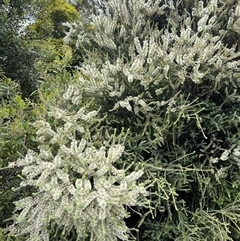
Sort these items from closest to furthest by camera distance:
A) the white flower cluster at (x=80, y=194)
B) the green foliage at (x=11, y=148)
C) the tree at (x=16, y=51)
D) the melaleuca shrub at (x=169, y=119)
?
the white flower cluster at (x=80, y=194)
the green foliage at (x=11, y=148)
the melaleuca shrub at (x=169, y=119)
the tree at (x=16, y=51)

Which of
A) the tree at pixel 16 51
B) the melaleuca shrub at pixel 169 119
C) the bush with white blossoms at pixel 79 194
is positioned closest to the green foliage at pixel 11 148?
the melaleuca shrub at pixel 169 119

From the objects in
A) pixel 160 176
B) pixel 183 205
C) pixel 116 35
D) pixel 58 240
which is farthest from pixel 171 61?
pixel 58 240

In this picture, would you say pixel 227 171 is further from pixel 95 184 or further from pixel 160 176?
pixel 95 184

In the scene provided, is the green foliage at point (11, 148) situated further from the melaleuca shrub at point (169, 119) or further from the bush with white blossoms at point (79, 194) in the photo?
the bush with white blossoms at point (79, 194)

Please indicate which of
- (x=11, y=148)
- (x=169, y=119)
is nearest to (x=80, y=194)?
(x=11, y=148)

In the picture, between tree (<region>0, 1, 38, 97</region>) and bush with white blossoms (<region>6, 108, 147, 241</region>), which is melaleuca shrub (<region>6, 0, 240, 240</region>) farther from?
tree (<region>0, 1, 38, 97</region>)

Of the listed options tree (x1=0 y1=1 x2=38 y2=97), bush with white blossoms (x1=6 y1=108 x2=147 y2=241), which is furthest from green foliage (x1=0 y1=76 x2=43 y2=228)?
tree (x1=0 y1=1 x2=38 y2=97)

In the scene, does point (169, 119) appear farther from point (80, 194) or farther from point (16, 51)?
point (16, 51)

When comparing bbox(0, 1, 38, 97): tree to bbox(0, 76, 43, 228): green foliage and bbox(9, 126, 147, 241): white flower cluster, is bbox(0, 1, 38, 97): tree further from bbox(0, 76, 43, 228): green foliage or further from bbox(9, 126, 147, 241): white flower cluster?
bbox(9, 126, 147, 241): white flower cluster

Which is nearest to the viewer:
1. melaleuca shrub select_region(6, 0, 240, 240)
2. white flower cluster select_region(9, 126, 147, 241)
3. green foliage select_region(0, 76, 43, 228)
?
white flower cluster select_region(9, 126, 147, 241)

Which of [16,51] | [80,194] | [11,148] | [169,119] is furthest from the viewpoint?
[16,51]

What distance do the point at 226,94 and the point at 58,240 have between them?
181 centimetres

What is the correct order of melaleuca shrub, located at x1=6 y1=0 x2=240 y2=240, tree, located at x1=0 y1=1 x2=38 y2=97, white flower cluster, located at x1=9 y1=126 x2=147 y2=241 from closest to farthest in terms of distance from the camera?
white flower cluster, located at x1=9 y1=126 x2=147 y2=241 → melaleuca shrub, located at x1=6 y1=0 x2=240 y2=240 → tree, located at x1=0 y1=1 x2=38 y2=97

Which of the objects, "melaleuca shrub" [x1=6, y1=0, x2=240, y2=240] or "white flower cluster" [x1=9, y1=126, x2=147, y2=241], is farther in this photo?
"melaleuca shrub" [x1=6, y1=0, x2=240, y2=240]
